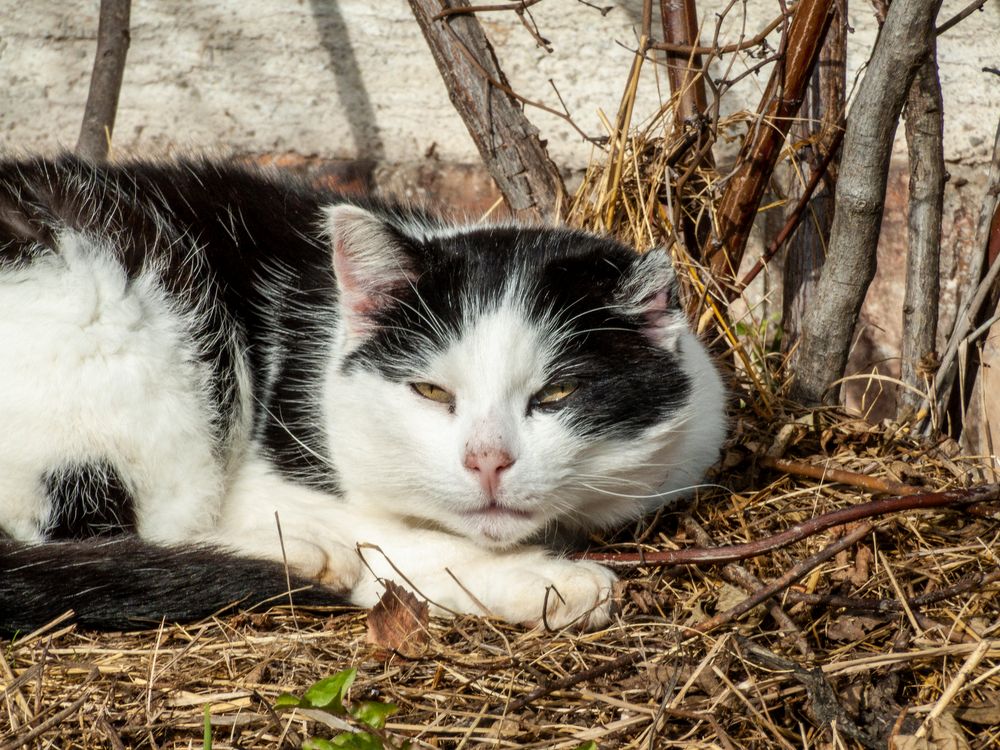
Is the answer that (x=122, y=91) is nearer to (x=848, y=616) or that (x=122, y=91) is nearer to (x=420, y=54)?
(x=420, y=54)

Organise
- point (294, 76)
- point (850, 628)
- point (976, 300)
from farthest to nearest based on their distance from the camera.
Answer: point (294, 76)
point (976, 300)
point (850, 628)

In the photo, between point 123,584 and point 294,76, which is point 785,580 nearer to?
point 123,584

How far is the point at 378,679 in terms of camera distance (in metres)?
1.79

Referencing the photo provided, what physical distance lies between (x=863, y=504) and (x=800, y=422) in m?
0.61

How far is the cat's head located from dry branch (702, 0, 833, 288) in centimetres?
79

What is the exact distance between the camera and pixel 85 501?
2.16m

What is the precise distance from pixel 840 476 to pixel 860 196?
736 millimetres

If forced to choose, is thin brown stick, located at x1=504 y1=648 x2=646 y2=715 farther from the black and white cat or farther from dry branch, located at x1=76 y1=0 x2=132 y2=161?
dry branch, located at x1=76 y1=0 x2=132 y2=161

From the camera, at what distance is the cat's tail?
1.92 metres

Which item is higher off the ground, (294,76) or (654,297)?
(294,76)

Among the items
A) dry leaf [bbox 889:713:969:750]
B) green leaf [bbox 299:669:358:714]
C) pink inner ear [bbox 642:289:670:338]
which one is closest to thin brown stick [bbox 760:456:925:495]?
pink inner ear [bbox 642:289:670:338]

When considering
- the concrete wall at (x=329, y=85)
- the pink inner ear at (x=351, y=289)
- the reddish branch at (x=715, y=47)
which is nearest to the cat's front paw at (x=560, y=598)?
the pink inner ear at (x=351, y=289)

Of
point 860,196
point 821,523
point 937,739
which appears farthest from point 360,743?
point 860,196

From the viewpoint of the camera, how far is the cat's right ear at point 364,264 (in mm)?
2158
